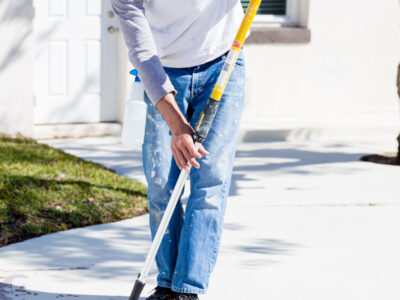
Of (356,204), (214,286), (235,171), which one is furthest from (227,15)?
(235,171)

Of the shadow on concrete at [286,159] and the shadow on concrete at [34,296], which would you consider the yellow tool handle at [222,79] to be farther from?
the shadow on concrete at [286,159]

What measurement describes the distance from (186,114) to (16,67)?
4.82 m

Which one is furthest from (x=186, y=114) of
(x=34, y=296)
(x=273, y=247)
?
(x=273, y=247)

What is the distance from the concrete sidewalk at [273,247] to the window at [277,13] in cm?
272

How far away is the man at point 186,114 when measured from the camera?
3.25 metres

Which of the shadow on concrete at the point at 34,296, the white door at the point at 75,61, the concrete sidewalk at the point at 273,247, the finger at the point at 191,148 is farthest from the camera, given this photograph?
the white door at the point at 75,61

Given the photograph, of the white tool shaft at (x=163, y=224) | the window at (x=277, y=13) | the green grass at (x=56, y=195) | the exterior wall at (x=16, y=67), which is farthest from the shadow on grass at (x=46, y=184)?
the window at (x=277, y=13)

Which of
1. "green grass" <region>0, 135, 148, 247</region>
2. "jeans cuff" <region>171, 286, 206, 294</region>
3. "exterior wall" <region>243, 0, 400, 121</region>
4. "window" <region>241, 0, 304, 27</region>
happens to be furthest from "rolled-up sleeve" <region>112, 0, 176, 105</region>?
"window" <region>241, 0, 304, 27</region>

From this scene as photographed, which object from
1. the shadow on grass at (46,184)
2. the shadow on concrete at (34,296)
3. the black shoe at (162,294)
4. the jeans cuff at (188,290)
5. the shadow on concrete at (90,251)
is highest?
the jeans cuff at (188,290)

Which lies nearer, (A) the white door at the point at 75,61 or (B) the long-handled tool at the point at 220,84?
(B) the long-handled tool at the point at 220,84

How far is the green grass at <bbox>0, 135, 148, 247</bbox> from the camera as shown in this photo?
16.5 ft

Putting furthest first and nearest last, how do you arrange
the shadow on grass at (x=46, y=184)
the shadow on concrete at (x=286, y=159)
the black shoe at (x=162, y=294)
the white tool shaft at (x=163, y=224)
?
the shadow on concrete at (x=286, y=159) → the shadow on grass at (x=46, y=184) → the black shoe at (x=162, y=294) → the white tool shaft at (x=163, y=224)

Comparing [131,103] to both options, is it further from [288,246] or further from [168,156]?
[288,246]

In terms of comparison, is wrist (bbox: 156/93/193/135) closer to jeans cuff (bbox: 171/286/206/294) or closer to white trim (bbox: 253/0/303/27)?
jeans cuff (bbox: 171/286/206/294)
